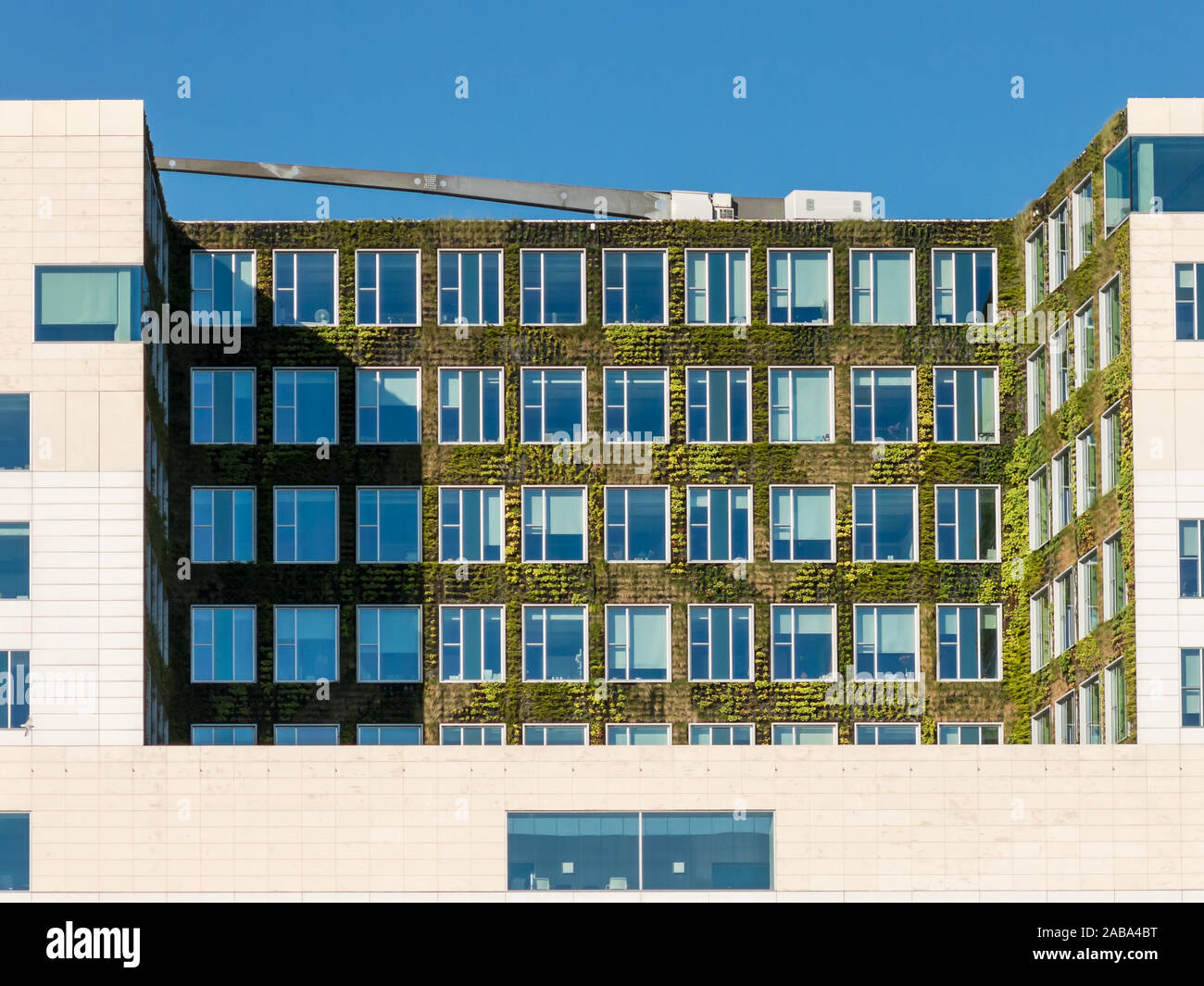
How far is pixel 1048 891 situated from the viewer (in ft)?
265

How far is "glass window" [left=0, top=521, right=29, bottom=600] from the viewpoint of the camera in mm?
84000

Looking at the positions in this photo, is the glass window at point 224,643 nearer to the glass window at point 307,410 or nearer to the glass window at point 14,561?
the glass window at point 307,410

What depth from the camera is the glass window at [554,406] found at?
99.7 meters

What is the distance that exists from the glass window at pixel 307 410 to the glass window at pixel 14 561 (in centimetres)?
1649

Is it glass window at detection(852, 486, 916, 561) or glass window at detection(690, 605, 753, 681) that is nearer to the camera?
glass window at detection(690, 605, 753, 681)

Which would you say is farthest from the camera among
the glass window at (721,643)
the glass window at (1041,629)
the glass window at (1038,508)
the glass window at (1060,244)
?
the glass window at (721,643)

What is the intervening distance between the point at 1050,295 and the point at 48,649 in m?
→ 35.1

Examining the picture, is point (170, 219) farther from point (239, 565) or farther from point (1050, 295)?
point (1050, 295)

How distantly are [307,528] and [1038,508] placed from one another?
24.9m

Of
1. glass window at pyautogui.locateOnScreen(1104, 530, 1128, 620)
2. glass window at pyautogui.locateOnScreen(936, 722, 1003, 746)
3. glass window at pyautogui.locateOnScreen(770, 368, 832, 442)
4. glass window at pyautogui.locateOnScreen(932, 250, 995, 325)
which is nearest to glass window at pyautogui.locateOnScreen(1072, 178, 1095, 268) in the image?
glass window at pyautogui.locateOnScreen(932, 250, 995, 325)

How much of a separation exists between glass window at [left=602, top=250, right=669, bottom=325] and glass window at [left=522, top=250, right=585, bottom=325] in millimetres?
877

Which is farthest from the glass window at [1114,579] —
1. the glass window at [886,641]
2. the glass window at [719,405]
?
the glass window at [719,405]

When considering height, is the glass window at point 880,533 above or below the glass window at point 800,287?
below

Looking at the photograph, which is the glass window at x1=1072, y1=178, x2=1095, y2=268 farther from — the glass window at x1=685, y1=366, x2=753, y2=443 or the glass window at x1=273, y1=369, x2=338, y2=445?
the glass window at x1=273, y1=369, x2=338, y2=445
